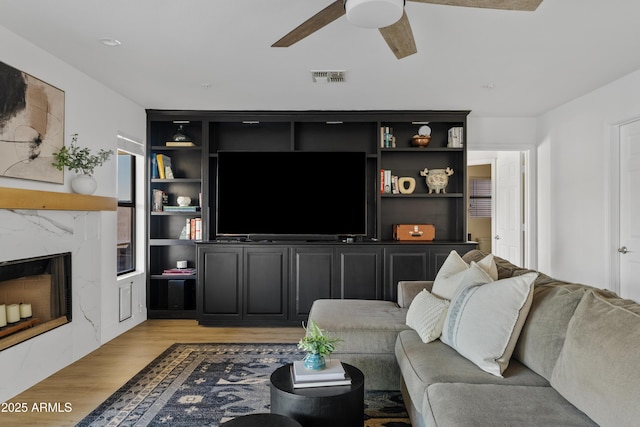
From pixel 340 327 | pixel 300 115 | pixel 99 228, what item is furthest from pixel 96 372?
pixel 300 115

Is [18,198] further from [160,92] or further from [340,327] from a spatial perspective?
[340,327]

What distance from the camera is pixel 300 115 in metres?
4.89

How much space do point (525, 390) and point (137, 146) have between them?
4.41m

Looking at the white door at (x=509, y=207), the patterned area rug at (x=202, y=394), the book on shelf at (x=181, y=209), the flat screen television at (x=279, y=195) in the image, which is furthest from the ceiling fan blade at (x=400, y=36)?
the white door at (x=509, y=207)

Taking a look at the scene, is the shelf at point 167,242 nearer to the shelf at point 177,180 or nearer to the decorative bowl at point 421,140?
the shelf at point 177,180

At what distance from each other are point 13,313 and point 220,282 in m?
2.01

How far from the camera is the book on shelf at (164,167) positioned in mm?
4914

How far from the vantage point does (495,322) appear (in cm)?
195

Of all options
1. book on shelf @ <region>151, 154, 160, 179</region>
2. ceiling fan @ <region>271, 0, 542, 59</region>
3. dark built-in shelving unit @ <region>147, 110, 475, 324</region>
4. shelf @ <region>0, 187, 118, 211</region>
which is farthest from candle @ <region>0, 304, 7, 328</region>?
ceiling fan @ <region>271, 0, 542, 59</region>

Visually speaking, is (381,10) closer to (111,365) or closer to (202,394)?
(202,394)

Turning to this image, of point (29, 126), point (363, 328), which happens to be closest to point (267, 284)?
point (363, 328)

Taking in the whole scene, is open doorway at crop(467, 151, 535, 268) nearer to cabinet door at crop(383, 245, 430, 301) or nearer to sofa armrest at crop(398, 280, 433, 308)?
cabinet door at crop(383, 245, 430, 301)

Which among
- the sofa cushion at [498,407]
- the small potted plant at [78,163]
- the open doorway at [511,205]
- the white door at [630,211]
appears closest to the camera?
the sofa cushion at [498,407]

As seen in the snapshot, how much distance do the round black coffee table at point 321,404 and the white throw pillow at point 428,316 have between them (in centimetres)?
65
